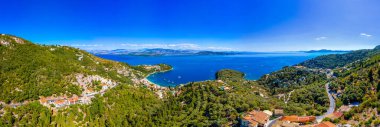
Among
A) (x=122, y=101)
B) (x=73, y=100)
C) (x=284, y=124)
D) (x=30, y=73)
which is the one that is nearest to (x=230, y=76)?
(x=122, y=101)

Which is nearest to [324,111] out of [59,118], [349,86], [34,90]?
[349,86]

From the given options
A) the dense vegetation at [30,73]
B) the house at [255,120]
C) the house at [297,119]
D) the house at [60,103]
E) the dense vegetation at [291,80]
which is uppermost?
the dense vegetation at [30,73]

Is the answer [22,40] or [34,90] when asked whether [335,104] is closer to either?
[34,90]

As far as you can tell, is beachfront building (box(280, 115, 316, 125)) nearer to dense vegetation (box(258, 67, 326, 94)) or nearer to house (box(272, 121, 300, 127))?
house (box(272, 121, 300, 127))

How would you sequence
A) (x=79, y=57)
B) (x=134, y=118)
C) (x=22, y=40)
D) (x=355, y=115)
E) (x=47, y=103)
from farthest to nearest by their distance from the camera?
(x=79, y=57)
(x=22, y=40)
(x=134, y=118)
(x=47, y=103)
(x=355, y=115)

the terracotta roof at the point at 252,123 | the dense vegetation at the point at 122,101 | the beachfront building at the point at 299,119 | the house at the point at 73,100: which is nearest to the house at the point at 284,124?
the beachfront building at the point at 299,119

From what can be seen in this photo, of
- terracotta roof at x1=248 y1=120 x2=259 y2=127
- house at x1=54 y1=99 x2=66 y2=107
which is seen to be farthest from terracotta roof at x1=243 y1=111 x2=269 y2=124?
house at x1=54 y1=99 x2=66 y2=107

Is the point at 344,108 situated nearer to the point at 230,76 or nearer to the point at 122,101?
the point at 122,101

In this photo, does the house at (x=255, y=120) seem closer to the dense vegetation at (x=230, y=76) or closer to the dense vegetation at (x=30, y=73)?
the dense vegetation at (x=30, y=73)
